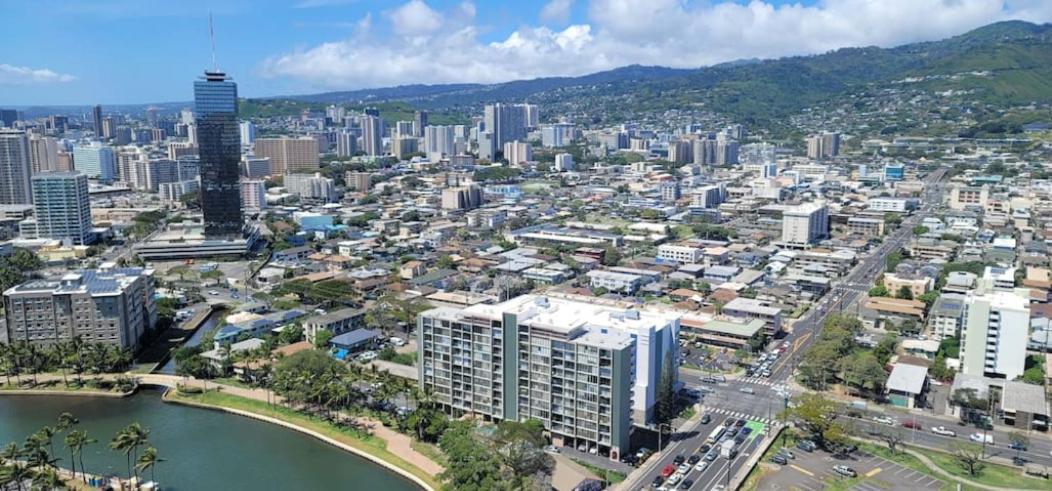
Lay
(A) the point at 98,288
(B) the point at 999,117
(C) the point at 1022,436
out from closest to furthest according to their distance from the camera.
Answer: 1. (C) the point at 1022,436
2. (A) the point at 98,288
3. (B) the point at 999,117

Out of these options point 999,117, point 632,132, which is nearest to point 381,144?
point 632,132

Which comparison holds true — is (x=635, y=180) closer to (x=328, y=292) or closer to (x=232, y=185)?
(x=232, y=185)

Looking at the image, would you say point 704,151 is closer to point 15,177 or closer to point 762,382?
point 15,177

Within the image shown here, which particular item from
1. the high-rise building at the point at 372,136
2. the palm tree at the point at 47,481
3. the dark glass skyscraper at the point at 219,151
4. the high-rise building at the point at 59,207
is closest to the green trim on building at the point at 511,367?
the palm tree at the point at 47,481

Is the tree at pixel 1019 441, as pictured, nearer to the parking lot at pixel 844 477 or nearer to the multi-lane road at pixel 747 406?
the multi-lane road at pixel 747 406

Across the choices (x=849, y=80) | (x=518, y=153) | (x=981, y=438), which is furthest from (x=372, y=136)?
(x=849, y=80)

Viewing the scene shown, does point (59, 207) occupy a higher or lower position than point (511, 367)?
higher
